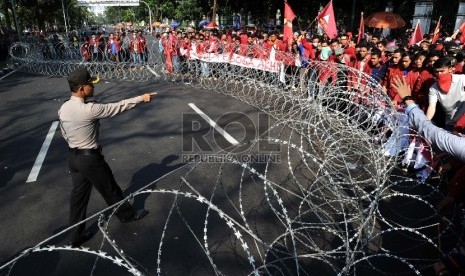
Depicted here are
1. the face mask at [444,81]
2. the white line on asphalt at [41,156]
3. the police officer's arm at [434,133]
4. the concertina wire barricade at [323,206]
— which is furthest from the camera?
the white line on asphalt at [41,156]

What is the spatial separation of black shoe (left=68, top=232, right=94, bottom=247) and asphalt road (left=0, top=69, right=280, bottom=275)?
Answer: 71 millimetres

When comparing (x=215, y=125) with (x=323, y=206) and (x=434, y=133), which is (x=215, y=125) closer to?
(x=323, y=206)

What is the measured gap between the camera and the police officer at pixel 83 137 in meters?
3.60

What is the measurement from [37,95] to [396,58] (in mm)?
10992

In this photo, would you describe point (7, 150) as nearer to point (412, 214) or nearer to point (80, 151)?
point (80, 151)

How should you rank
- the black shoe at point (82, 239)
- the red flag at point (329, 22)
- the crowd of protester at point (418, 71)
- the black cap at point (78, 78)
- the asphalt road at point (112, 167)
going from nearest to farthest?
the black cap at point (78, 78)
the asphalt road at point (112, 167)
the black shoe at point (82, 239)
the crowd of protester at point (418, 71)
the red flag at point (329, 22)

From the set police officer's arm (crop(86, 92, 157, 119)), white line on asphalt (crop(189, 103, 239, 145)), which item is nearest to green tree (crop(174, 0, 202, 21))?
white line on asphalt (crop(189, 103, 239, 145))

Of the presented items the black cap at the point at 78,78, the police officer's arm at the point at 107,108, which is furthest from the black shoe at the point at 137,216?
the black cap at the point at 78,78

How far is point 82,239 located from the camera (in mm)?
3965

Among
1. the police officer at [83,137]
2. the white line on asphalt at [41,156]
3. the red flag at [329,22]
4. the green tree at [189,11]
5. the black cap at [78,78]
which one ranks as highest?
the green tree at [189,11]

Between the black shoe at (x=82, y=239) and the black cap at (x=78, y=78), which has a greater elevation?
the black cap at (x=78, y=78)

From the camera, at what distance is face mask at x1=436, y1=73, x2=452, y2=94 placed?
4.92 meters

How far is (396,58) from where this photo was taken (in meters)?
6.62

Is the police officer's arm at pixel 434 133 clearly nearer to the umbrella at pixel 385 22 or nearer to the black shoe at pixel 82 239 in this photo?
the black shoe at pixel 82 239
